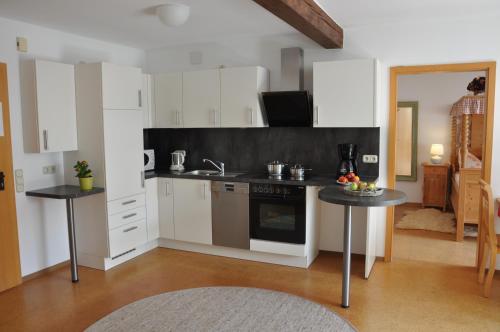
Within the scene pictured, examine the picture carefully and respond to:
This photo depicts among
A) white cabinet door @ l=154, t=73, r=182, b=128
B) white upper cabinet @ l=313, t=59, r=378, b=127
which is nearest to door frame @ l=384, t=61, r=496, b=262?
white upper cabinet @ l=313, t=59, r=378, b=127

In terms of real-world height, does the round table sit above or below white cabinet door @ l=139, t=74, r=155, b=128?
below

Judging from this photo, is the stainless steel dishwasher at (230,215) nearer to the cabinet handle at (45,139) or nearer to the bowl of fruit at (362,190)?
the bowl of fruit at (362,190)

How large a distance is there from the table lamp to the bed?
0.72 feet

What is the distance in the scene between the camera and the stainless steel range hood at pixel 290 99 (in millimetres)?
4195

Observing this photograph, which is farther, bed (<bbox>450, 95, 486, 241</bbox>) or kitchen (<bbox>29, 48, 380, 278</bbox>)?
bed (<bbox>450, 95, 486, 241</bbox>)

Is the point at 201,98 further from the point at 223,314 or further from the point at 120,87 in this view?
the point at 223,314

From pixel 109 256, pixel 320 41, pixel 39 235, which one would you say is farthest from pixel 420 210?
pixel 39 235

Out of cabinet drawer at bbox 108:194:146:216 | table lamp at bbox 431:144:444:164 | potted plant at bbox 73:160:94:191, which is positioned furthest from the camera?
table lamp at bbox 431:144:444:164

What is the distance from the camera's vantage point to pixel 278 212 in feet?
13.6

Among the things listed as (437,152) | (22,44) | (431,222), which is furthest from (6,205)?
(437,152)

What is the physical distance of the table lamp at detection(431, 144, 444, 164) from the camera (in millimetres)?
6969

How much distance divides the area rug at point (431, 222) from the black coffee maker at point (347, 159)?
2.09m

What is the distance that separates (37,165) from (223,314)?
289cm

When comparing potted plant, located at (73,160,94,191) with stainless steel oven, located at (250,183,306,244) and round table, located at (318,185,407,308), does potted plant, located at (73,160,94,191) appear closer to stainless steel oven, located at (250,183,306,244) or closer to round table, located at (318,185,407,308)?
stainless steel oven, located at (250,183,306,244)
